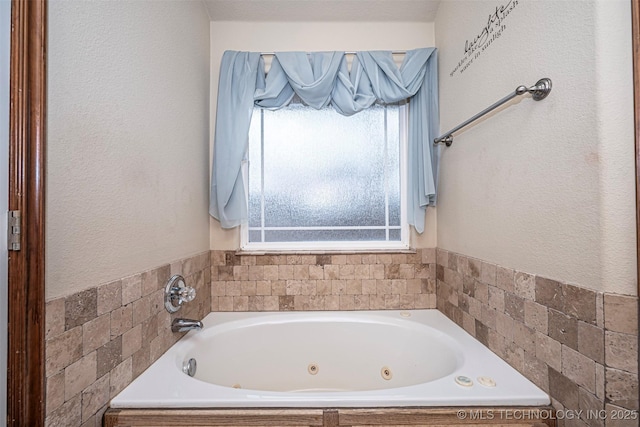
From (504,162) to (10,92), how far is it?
151cm

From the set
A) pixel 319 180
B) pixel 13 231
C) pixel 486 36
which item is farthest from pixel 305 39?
pixel 13 231

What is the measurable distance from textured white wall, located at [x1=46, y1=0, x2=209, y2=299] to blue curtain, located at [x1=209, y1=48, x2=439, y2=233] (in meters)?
0.25

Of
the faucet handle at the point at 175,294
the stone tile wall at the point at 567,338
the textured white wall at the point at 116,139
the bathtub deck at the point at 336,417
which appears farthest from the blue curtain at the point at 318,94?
the bathtub deck at the point at 336,417

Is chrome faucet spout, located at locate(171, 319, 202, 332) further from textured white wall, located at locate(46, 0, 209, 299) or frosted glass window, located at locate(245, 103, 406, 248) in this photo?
frosted glass window, located at locate(245, 103, 406, 248)

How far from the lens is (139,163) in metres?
1.10

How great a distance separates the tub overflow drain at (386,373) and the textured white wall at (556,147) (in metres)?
0.76

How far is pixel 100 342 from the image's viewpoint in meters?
0.91

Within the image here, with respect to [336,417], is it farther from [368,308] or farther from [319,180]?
[319,180]

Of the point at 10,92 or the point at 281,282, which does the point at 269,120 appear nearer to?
the point at 281,282

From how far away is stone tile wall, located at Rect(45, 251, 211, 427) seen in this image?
763 millimetres

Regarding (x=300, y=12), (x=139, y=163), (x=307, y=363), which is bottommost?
(x=307, y=363)

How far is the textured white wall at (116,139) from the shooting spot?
2.57 ft

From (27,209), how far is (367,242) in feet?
5.21

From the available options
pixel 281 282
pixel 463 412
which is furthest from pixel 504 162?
pixel 281 282
